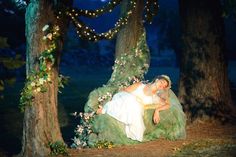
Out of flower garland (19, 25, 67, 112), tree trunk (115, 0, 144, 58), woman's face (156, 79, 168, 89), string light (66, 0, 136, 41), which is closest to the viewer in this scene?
flower garland (19, 25, 67, 112)

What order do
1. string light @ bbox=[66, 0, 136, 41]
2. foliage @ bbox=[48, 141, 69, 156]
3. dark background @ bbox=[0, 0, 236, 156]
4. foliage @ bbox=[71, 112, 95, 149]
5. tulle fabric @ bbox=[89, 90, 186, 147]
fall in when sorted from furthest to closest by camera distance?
dark background @ bbox=[0, 0, 236, 156]
foliage @ bbox=[71, 112, 95, 149]
tulle fabric @ bbox=[89, 90, 186, 147]
string light @ bbox=[66, 0, 136, 41]
foliage @ bbox=[48, 141, 69, 156]

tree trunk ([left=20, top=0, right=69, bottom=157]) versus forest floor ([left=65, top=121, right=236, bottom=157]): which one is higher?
tree trunk ([left=20, top=0, right=69, bottom=157])

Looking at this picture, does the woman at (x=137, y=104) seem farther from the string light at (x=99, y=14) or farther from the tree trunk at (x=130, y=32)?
the tree trunk at (x=130, y=32)

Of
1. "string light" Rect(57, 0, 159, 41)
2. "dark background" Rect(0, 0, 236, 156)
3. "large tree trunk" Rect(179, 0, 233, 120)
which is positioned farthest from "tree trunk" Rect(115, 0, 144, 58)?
"dark background" Rect(0, 0, 236, 156)

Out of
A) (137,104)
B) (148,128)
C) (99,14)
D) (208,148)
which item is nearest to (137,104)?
(137,104)

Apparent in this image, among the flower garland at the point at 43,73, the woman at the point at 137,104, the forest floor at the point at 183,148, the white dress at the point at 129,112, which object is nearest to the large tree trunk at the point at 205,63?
the forest floor at the point at 183,148

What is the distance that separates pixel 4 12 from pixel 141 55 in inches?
648

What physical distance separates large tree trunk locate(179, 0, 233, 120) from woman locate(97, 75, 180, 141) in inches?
106

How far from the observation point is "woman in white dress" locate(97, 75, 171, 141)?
1046cm

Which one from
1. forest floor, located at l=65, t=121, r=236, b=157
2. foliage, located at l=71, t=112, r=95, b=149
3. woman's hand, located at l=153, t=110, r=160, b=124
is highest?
woman's hand, located at l=153, t=110, r=160, b=124

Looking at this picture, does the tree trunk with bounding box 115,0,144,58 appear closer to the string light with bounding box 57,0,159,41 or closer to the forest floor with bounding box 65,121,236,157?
the string light with bounding box 57,0,159,41

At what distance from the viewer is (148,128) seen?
10.9 metres

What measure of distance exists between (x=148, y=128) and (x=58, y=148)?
8.61ft

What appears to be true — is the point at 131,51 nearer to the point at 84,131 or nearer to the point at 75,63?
the point at 84,131
